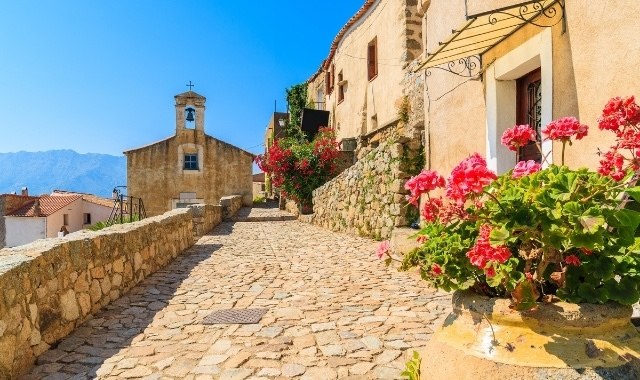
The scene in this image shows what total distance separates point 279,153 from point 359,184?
621 cm

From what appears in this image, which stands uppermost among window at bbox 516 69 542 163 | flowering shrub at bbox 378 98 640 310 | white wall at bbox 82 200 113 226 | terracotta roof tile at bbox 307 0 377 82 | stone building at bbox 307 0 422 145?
terracotta roof tile at bbox 307 0 377 82

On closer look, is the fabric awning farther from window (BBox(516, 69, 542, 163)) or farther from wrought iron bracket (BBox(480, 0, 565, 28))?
window (BBox(516, 69, 542, 163))

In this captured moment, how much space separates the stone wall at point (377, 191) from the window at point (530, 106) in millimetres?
2119

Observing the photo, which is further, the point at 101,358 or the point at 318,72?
the point at 318,72

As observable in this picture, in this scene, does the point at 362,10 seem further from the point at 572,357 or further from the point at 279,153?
the point at 572,357

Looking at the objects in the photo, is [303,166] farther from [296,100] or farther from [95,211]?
[95,211]

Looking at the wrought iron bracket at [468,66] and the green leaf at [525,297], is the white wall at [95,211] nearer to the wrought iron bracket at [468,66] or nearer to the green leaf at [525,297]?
the wrought iron bracket at [468,66]

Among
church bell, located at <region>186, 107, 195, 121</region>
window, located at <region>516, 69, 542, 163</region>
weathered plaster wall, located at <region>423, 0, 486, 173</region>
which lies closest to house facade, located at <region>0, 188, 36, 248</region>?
church bell, located at <region>186, 107, 195, 121</region>

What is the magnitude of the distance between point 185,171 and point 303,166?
37.7 feet

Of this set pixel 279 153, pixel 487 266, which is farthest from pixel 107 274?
pixel 279 153

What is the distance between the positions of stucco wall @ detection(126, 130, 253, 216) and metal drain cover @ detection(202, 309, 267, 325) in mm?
21216

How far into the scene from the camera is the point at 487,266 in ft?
5.80

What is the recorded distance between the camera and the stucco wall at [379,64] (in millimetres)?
11781

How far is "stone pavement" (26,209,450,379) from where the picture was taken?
288 cm
